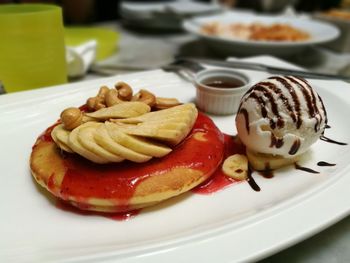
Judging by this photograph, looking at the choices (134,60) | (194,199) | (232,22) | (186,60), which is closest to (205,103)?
(186,60)

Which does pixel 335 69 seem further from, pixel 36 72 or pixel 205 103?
pixel 36 72

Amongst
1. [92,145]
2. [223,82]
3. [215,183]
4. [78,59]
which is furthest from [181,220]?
[78,59]

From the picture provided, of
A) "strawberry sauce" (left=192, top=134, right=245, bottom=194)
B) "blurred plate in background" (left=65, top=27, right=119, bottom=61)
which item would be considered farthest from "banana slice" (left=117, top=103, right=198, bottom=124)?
"blurred plate in background" (left=65, top=27, right=119, bottom=61)

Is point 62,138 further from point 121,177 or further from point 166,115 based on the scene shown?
point 166,115

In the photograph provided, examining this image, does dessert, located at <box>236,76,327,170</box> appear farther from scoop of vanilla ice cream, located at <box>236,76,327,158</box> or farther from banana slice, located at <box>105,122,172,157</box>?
banana slice, located at <box>105,122,172,157</box>

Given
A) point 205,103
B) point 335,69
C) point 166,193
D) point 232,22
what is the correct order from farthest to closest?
point 232,22 → point 335,69 → point 205,103 → point 166,193

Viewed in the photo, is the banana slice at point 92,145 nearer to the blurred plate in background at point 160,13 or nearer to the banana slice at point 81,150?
the banana slice at point 81,150
